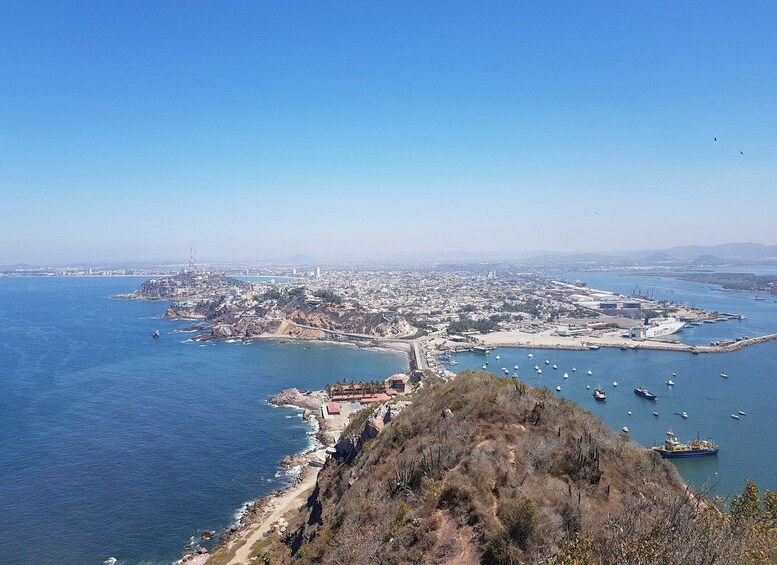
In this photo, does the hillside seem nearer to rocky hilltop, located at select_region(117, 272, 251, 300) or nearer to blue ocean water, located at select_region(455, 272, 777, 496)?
blue ocean water, located at select_region(455, 272, 777, 496)

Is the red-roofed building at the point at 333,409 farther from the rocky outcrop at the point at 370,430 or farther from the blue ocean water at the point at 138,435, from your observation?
the rocky outcrop at the point at 370,430

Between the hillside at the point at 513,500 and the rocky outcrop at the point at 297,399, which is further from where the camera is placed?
the rocky outcrop at the point at 297,399

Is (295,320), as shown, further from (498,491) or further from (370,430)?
(498,491)

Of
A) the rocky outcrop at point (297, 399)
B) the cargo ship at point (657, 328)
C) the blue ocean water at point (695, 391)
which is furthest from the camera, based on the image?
the cargo ship at point (657, 328)

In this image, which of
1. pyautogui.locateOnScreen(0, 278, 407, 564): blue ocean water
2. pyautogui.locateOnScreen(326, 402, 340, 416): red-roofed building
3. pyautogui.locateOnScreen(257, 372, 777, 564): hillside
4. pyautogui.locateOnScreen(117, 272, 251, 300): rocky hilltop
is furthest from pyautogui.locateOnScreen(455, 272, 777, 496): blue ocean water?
pyautogui.locateOnScreen(117, 272, 251, 300): rocky hilltop

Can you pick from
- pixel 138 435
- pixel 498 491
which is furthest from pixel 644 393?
pixel 138 435

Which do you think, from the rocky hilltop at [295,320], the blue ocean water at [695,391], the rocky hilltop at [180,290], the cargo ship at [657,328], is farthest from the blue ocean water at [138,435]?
the rocky hilltop at [180,290]

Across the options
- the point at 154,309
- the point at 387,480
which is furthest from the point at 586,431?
the point at 154,309
